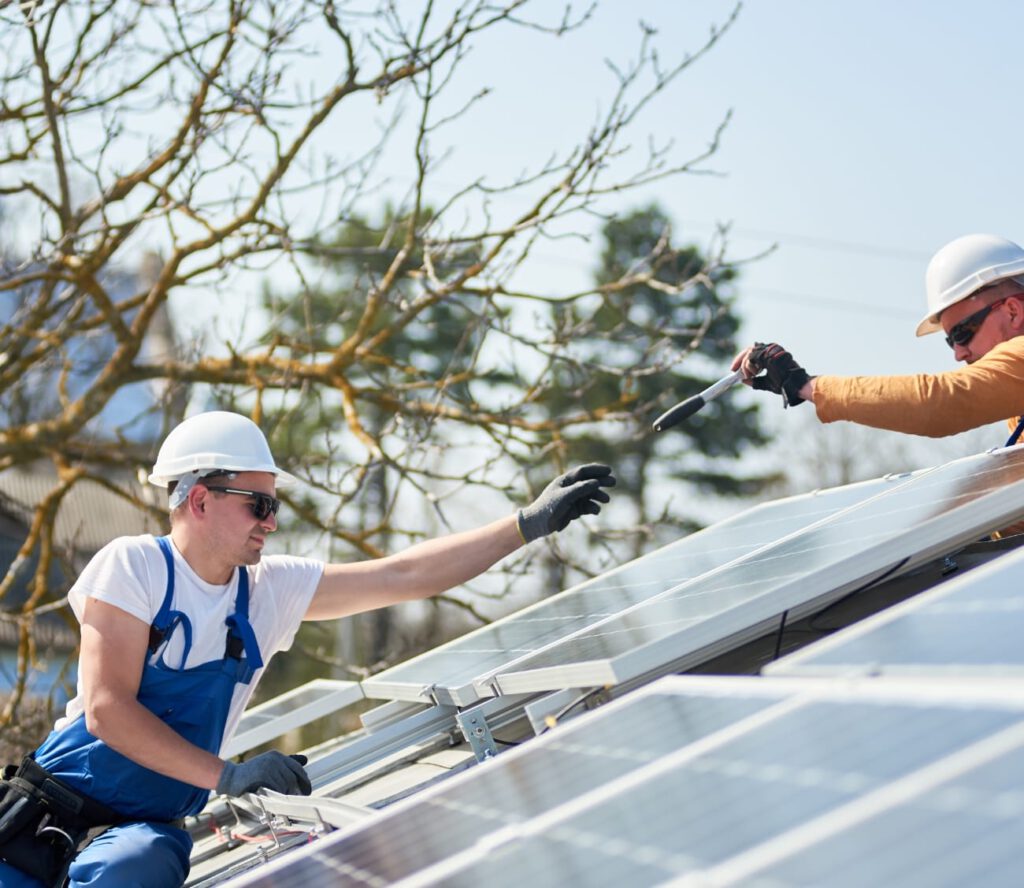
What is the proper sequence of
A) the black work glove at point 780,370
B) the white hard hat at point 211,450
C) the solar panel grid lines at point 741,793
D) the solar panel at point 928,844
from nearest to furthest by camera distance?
the solar panel at point 928,844 < the solar panel grid lines at point 741,793 < the white hard hat at point 211,450 < the black work glove at point 780,370

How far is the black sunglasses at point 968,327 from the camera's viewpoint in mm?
5258

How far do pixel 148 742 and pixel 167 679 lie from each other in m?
0.28

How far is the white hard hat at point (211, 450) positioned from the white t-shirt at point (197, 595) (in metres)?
0.34

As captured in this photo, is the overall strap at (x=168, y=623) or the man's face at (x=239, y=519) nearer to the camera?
the overall strap at (x=168, y=623)

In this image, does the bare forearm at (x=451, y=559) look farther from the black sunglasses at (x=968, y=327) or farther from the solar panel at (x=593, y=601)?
the black sunglasses at (x=968, y=327)

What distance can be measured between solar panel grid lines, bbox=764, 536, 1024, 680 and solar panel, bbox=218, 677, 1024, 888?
0.30 feet

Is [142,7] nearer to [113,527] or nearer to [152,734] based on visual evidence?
[152,734]

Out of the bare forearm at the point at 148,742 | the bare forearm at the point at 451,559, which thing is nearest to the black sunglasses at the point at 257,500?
the bare forearm at the point at 451,559

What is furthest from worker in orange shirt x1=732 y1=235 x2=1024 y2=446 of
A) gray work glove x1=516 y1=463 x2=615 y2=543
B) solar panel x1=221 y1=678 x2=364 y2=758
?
solar panel x1=221 y1=678 x2=364 y2=758

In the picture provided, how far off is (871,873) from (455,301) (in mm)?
Result: 7821

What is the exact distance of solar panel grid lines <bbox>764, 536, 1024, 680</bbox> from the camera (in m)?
2.32

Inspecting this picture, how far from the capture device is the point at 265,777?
13.8 ft

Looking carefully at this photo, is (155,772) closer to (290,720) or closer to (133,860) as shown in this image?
(133,860)

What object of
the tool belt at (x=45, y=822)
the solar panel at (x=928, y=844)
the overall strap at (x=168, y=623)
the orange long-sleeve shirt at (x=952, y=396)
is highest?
the overall strap at (x=168, y=623)
